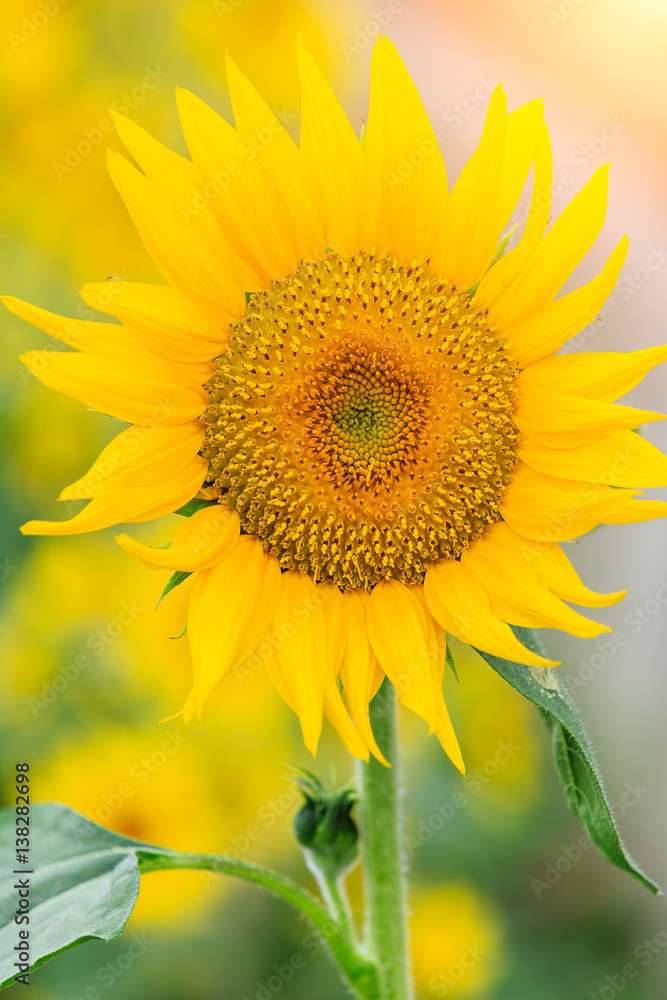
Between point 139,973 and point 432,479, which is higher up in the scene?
point 432,479

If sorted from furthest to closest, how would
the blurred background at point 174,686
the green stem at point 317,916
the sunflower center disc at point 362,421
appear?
the blurred background at point 174,686 → the green stem at point 317,916 → the sunflower center disc at point 362,421

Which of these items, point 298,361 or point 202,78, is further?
point 202,78

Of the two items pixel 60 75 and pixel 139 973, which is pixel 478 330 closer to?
pixel 60 75

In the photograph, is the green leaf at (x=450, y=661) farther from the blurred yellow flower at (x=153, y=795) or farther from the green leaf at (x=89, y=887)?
the blurred yellow flower at (x=153, y=795)

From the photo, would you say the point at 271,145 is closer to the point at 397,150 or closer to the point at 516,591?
the point at 397,150

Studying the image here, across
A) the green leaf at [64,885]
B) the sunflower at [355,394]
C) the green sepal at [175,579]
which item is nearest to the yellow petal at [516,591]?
the sunflower at [355,394]

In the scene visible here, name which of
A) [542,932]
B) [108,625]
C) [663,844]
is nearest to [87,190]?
[108,625]

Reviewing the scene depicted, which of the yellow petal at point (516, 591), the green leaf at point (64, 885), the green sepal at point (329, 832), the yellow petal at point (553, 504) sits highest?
the yellow petal at point (553, 504)

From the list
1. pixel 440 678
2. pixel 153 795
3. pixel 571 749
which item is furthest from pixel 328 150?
pixel 153 795
